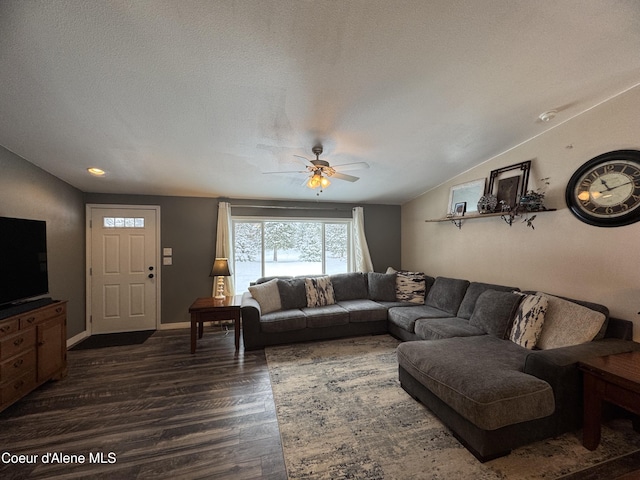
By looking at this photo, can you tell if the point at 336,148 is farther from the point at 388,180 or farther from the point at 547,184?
the point at 547,184

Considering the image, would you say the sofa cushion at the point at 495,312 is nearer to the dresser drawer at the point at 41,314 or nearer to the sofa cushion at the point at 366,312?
the sofa cushion at the point at 366,312

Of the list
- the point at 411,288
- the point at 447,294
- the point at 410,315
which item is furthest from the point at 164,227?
the point at 447,294

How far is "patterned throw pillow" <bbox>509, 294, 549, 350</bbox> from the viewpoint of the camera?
2.27 metres

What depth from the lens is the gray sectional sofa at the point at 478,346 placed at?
158cm

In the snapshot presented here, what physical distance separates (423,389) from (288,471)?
1.21 meters

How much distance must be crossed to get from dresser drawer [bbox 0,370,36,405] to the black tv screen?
0.67 meters

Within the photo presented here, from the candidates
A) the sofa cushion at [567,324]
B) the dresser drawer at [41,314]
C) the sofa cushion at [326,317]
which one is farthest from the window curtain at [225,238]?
the sofa cushion at [567,324]

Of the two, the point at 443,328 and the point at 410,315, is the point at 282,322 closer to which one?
the point at 410,315

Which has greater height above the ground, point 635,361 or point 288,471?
point 635,361

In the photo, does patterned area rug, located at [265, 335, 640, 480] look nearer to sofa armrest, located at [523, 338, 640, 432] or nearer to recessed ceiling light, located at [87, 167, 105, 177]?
sofa armrest, located at [523, 338, 640, 432]

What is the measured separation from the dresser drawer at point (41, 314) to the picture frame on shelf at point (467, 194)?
16.3ft

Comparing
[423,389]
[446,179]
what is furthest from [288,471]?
[446,179]

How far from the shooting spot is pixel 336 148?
8.93ft

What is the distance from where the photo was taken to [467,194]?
3543 mm
